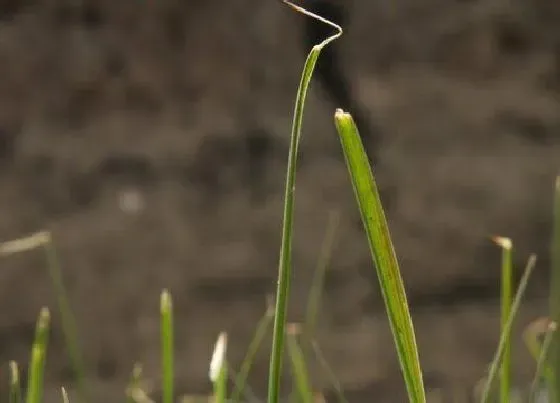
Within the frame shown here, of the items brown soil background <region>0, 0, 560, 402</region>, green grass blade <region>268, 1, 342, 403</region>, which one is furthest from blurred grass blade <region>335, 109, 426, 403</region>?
brown soil background <region>0, 0, 560, 402</region>

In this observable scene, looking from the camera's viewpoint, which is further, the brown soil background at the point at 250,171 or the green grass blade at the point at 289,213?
the brown soil background at the point at 250,171

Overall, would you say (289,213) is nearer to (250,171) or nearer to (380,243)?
(380,243)

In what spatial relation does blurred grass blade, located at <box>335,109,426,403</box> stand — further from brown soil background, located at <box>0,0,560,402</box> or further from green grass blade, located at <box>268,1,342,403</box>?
brown soil background, located at <box>0,0,560,402</box>

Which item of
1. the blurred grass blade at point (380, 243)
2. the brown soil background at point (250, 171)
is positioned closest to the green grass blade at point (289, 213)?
the blurred grass blade at point (380, 243)

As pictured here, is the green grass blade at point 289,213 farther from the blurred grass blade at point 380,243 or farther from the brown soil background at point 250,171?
the brown soil background at point 250,171

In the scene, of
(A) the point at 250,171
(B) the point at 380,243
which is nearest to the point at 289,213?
(B) the point at 380,243

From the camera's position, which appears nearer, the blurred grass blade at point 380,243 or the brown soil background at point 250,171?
the blurred grass blade at point 380,243

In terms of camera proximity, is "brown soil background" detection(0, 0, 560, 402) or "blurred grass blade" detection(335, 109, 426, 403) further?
"brown soil background" detection(0, 0, 560, 402)

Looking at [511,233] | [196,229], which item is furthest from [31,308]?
[511,233]
